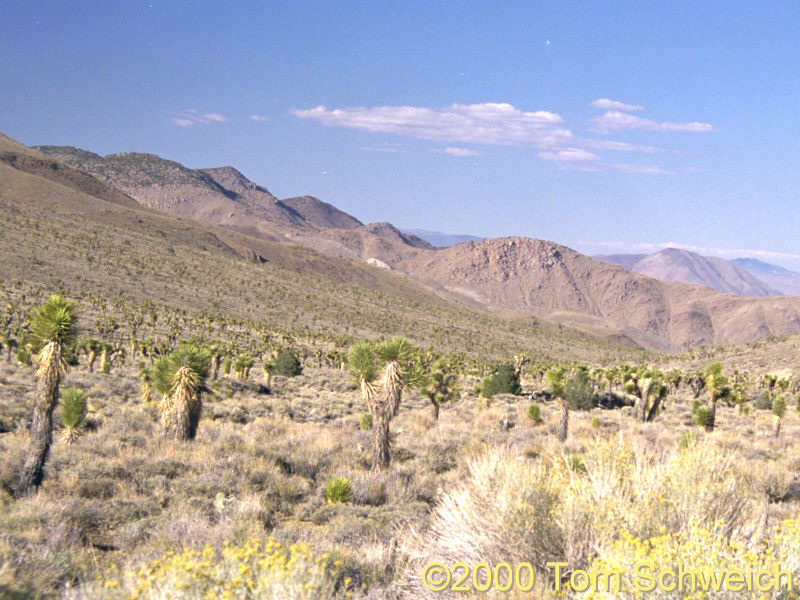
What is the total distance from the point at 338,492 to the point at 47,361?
5.46 meters

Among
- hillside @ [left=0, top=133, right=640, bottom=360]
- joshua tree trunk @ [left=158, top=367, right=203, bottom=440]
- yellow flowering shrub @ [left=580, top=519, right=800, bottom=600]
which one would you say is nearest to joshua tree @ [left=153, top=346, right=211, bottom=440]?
joshua tree trunk @ [left=158, top=367, right=203, bottom=440]

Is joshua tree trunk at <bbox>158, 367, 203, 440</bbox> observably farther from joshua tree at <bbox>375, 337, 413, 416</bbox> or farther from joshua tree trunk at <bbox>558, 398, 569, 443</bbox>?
joshua tree trunk at <bbox>558, 398, 569, 443</bbox>

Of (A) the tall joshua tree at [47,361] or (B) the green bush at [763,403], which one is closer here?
(A) the tall joshua tree at [47,361]

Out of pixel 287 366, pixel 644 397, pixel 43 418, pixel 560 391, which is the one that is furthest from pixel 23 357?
pixel 644 397

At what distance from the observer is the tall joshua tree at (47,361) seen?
984cm

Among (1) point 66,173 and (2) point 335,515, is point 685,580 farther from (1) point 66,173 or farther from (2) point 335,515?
(1) point 66,173

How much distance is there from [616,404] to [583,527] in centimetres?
3827

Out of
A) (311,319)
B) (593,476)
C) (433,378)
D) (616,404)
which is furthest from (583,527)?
(311,319)

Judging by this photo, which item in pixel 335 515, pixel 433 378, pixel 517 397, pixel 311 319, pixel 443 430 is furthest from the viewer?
pixel 311 319

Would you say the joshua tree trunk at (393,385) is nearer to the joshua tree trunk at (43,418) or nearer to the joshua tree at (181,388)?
the joshua tree at (181,388)

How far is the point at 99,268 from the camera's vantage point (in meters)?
83.1

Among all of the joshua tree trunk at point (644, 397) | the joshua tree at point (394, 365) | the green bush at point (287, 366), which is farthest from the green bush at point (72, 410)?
the green bush at point (287, 366)

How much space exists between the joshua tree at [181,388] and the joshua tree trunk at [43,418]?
3.54m

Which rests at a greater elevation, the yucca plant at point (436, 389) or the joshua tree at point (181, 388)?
the joshua tree at point (181, 388)
